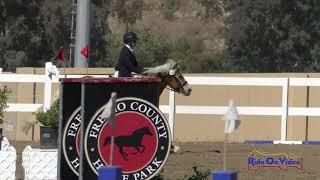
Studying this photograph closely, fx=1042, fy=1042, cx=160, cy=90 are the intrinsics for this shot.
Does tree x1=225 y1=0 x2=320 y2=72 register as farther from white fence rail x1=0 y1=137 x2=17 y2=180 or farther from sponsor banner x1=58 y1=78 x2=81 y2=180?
sponsor banner x1=58 y1=78 x2=81 y2=180

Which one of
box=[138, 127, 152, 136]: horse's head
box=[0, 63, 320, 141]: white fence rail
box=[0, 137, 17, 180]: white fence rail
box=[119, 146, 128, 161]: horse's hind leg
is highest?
box=[0, 63, 320, 141]: white fence rail

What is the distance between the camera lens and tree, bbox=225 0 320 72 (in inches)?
1946

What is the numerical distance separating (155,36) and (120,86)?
5972cm

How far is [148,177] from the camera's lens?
10.5 meters

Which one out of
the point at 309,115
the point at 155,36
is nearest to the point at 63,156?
the point at 309,115

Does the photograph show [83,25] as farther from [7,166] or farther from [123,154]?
[123,154]

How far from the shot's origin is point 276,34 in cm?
5006

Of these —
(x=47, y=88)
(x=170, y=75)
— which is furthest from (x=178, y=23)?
(x=170, y=75)

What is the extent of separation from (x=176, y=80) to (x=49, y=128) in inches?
146

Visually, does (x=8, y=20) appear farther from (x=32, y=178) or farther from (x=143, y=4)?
(x=32, y=178)

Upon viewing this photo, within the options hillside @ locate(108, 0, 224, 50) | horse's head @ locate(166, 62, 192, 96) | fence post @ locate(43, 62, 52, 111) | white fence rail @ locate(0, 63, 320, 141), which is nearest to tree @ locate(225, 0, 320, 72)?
hillside @ locate(108, 0, 224, 50)

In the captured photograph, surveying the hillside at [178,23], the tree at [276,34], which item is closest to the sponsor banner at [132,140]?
the tree at [276,34]

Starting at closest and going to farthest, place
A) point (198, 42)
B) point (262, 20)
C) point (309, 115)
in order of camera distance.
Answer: point (309, 115)
point (262, 20)
point (198, 42)

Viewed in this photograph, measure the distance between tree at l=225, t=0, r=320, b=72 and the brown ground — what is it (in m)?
30.0
